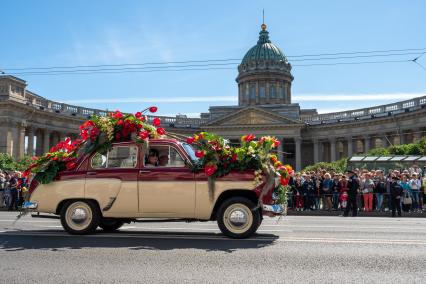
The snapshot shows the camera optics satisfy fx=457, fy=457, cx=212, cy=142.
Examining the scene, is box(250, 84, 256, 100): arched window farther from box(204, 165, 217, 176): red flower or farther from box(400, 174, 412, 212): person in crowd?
box(204, 165, 217, 176): red flower

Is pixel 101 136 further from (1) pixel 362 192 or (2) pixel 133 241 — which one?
Answer: (1) pixel 362 192

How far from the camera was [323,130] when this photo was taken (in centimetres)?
7438

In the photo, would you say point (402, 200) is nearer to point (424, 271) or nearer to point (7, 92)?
point (424, 271)

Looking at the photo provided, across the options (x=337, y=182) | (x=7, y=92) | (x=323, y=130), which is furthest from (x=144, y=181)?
(x=323, y=130)

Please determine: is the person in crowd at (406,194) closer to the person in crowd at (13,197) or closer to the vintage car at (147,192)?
the vintage car at (147,192)

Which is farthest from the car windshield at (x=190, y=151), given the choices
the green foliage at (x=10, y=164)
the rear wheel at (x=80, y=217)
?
the green foliage at (x=10, y=164)

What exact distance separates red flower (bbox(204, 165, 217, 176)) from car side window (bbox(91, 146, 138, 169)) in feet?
5.56

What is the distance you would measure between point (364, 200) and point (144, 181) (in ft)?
47.2

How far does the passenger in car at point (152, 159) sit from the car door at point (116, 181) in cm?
24

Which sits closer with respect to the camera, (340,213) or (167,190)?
(167,190)

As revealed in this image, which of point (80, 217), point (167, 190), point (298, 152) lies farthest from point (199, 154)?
point (298, 152)

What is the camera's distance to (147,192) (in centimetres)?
988

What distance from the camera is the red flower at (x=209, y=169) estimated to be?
9.48 m

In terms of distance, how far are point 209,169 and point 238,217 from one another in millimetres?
1196
